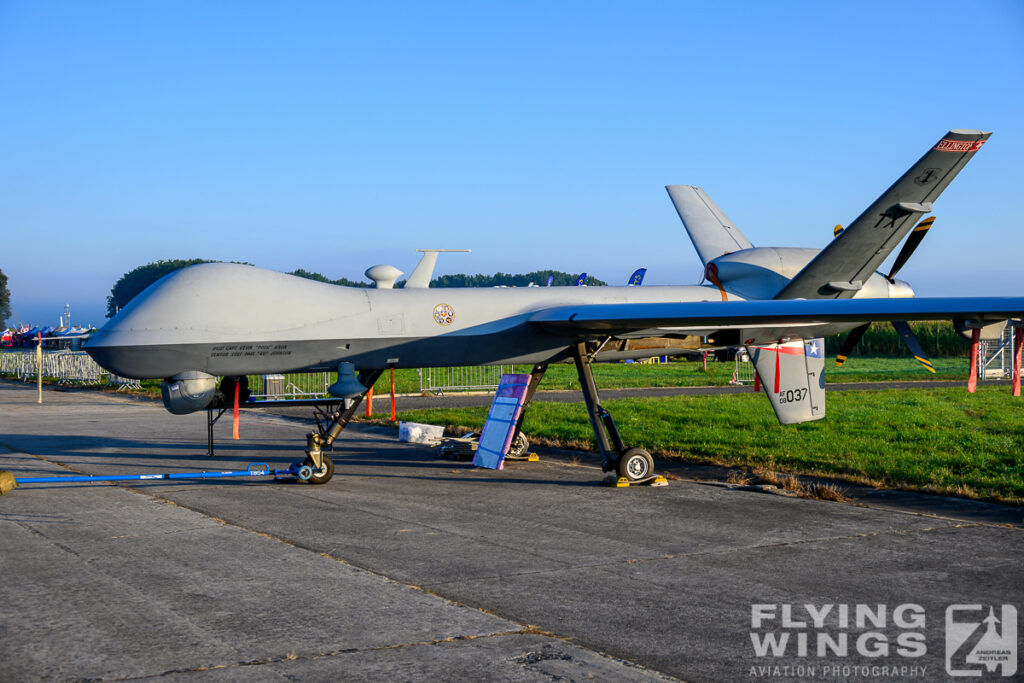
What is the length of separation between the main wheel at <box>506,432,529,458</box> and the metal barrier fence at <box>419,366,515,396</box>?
54.7 feet

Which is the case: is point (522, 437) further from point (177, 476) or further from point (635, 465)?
point (177, 476)

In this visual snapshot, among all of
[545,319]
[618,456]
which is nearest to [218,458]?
[545,319]

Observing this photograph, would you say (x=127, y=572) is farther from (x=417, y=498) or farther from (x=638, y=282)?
(x=638, y=282)

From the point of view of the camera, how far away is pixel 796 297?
14281mm

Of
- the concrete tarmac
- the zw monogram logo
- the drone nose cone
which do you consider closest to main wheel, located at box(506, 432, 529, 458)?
the concrete tarmac

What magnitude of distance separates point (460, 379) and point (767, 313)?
25.8 meters

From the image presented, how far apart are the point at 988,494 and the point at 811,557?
181 inches

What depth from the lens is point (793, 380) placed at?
14945 mm

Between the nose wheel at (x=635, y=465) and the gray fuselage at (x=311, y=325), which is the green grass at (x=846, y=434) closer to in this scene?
the nose wheel at (x=635, y=465)

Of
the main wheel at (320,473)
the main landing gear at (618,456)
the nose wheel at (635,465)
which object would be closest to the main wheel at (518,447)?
the main landing gear at (618,456)

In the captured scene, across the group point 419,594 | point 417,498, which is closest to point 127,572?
point 419,594

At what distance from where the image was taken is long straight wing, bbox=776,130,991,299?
12883 millimetres

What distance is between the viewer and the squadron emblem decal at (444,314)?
13.4 metres

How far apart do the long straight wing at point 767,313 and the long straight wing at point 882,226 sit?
2.00 metres
